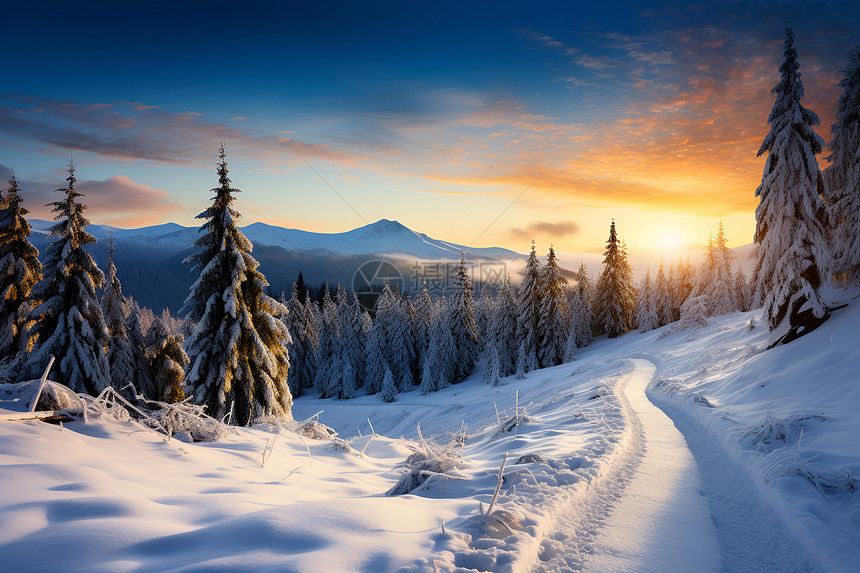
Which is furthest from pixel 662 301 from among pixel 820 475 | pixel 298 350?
pixel 820 475

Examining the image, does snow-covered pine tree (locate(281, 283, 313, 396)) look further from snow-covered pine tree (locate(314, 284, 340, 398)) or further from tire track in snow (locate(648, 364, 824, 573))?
tire track in snow (locate(648, 364, 824, 573))

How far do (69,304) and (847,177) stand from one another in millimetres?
33660

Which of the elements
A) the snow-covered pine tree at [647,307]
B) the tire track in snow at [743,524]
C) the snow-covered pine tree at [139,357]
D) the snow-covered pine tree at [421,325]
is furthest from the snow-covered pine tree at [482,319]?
the tire track in snow at [743,524]

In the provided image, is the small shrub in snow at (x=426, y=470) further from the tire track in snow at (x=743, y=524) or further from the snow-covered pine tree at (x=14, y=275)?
the snow-covered pine tree at (x=14, y=275)

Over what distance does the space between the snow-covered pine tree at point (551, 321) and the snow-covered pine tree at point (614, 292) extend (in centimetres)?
1429

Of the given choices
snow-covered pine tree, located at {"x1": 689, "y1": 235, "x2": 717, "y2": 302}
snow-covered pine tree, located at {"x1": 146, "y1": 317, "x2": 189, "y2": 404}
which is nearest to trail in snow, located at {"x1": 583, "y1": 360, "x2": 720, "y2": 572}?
snow-covered pine tree, located at {"x1": 146, "y1": 317, "x2": 189, "y2": 404}

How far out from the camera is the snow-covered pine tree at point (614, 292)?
2056 inches

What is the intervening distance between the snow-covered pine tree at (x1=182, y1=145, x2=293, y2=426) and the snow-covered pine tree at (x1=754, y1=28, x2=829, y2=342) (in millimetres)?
19488

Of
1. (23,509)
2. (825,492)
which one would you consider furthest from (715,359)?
(23,509)

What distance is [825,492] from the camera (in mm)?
5270

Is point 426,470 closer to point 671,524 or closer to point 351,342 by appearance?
point 671,524

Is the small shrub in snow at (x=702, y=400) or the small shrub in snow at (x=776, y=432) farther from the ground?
the small shrub in snow at (x=776, y=432)

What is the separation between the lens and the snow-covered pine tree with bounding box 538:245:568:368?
135 ft

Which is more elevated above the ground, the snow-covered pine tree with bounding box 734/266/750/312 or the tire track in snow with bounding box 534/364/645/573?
the snow-covered pine tree with bounding box 734/266/750/312
